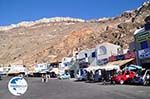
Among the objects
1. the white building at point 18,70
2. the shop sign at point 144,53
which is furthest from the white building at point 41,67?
the shop sign at point 144,53

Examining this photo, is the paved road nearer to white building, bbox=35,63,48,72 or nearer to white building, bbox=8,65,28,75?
white building, bbox=35,63,48,72

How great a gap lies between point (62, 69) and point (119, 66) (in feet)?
181

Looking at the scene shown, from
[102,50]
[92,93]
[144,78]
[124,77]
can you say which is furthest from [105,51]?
[92,93]

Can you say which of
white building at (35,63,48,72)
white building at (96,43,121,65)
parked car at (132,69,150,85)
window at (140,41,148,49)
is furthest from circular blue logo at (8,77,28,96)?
white building at (35,63,48,72)

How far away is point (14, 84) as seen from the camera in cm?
1149

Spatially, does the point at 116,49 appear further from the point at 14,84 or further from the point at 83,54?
the point at 14,84

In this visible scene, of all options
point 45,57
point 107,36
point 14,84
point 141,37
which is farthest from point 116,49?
point 45,57

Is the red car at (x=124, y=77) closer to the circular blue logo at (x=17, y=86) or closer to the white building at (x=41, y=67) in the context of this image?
the circular blue logo at (x=17, y=86)

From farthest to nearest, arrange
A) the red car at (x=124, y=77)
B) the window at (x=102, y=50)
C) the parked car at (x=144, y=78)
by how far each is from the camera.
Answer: the window at (x=102, y=50)
the red car at (x=124, y=77)
the parked car at (x=144, y=78)

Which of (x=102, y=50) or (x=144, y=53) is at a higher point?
(x=102, y=50)

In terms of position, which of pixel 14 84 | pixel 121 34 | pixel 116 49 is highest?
pixel 121 34

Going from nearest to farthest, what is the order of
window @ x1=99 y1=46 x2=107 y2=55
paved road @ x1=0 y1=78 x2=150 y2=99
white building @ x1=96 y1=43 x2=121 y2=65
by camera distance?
paved road @ x1=0 y1=78 x2=150 y2=99 → white building @ x1=96 y1=43 x2=121 y2=65 → window @ x1=99 y1=46 x2=107 y2=55

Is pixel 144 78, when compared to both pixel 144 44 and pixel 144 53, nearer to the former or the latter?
pixel 144 53

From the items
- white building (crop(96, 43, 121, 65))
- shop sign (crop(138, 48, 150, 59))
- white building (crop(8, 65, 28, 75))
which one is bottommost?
Result: shop sign (crop(138, 48, 150, 59))
